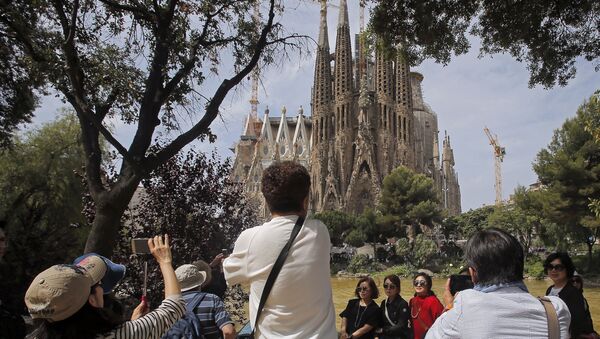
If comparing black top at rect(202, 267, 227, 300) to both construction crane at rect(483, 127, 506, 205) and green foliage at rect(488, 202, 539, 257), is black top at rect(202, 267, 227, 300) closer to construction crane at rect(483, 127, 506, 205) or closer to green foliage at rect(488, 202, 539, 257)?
green foliage at rect(488, 202, 539, 257)

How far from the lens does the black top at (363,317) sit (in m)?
4.64

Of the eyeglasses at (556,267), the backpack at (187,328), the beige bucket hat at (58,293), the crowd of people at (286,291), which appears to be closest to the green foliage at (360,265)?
the eyeglasses at (556,267)

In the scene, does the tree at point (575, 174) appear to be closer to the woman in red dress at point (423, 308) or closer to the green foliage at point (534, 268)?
the green foliage at point (534, 268)

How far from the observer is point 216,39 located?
666cm

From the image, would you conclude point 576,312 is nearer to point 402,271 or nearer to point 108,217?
point 108,217

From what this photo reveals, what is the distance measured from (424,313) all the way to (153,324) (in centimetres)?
340

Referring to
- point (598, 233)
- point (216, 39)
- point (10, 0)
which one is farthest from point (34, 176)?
point (598, 233)

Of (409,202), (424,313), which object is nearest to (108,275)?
(424,313)

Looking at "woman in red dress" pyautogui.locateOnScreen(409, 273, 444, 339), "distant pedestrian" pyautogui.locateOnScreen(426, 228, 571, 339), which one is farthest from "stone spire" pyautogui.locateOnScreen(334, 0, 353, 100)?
"distant pedestrian" pyautogui.locateOnScreen(426, 228, 571, 339)

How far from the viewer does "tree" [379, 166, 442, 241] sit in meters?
37.5

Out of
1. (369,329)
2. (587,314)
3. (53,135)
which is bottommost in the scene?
(369,329)

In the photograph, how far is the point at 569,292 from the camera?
3.70 meters

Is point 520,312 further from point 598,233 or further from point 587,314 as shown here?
point 598,233

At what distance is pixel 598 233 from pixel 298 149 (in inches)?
1855
